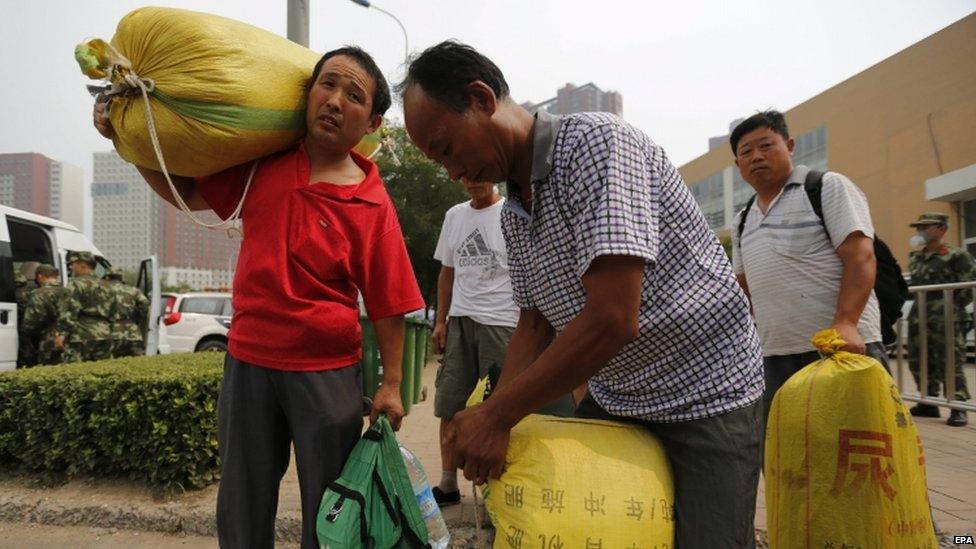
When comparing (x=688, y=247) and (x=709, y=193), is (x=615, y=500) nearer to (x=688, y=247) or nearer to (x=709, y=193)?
(x=688, y=247)

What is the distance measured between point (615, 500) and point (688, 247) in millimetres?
495

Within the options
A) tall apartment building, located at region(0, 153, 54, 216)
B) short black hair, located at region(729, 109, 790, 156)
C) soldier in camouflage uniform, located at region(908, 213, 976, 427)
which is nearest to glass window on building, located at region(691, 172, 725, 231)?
soldier in camouflage uniform, located at region(908, 213, 976, 427)

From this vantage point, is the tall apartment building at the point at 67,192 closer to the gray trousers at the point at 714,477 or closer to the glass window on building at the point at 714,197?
the gray trousers at the point at 714,477

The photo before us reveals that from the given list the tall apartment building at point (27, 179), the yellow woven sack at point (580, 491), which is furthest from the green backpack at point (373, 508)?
the tall apartment building at point (27, 179)

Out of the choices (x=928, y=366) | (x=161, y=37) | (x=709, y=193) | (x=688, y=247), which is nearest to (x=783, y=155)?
(x=688, y=247)

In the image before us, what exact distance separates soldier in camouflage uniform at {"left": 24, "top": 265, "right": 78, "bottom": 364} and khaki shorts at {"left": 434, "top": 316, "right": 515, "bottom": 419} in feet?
15.1

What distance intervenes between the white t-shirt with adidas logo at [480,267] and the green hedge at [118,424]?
58.0 inches

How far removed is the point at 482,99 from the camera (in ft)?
4.11

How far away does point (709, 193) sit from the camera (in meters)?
41.9

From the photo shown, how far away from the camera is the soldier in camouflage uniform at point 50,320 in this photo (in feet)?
19.6

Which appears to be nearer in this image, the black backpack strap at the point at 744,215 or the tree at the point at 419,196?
the black backpack strap at the point at 744,215

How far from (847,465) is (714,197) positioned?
42317 mm

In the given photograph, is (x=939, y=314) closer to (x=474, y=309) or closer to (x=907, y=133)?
(x=474, y=309)

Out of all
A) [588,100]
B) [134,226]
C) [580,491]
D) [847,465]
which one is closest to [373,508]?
[580,491]
